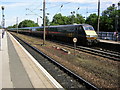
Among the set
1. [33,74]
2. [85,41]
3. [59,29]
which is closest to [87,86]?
[33,74]

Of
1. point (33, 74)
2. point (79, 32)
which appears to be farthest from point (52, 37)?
point (33, 74)

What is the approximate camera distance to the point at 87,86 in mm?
6883

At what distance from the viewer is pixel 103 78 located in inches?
320

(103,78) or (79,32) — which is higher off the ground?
(79,32)

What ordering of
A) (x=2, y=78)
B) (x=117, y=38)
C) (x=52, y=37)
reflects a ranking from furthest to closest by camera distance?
(x=52, y=37), (x=117, y=38), (x=2, y=78)

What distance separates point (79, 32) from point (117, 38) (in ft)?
20.8

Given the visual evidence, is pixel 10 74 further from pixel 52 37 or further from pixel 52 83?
pixel 52 37

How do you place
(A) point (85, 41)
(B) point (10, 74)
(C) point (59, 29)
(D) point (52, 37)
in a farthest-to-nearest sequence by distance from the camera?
(D) point (52, 37) → (C) point (59, 29) → (A) point (85, 41) → (B) point (10, 74)

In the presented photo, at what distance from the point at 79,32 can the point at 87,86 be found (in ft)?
51.8

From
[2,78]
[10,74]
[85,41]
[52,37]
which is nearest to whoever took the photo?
[2,78]

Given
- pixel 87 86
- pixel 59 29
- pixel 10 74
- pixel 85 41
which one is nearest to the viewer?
pixel 87 86

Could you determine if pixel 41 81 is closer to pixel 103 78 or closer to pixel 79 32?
pixel 103 78

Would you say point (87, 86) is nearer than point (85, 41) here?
Yes

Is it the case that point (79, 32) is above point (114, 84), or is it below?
above
